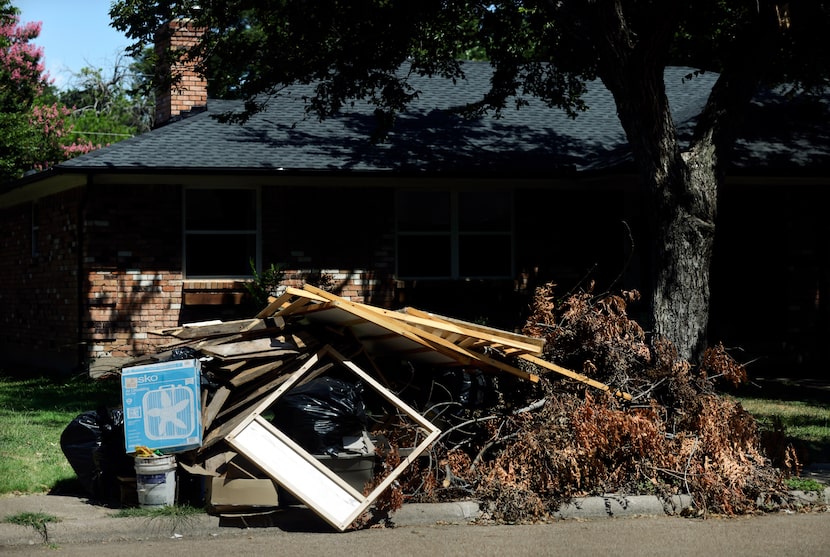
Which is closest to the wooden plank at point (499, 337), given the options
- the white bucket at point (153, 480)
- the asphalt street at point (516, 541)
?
the asphalt street at point (516, 541)

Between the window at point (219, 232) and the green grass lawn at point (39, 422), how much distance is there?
8.27ft

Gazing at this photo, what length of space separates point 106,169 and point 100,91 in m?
38.2

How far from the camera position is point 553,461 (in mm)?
7797

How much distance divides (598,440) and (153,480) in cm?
338

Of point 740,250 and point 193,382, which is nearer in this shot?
point 193,382

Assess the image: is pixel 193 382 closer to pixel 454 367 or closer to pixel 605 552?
pixel 454 367

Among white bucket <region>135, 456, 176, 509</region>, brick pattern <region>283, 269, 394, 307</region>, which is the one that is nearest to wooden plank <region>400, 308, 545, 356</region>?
white bucket <region>135, 456, 176, 509</region>

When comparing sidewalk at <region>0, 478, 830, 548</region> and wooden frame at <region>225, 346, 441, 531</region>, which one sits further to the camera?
wooden frame at <region>225, 346, 441, 531</region>

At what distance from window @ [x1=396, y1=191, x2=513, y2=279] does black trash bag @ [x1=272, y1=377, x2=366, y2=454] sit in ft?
31.5

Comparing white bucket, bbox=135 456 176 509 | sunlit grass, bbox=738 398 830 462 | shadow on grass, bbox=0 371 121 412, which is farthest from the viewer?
shadow on grass, bbox=0 371 121 412

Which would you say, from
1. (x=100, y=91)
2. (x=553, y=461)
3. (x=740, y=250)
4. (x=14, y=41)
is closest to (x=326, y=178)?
(x=740, y=250)

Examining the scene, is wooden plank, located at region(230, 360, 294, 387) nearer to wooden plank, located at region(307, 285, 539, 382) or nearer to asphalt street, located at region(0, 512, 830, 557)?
wooden plank, located at region(307, 285, 539, 382)

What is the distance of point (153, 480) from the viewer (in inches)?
293

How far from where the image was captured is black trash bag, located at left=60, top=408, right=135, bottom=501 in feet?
25.9
